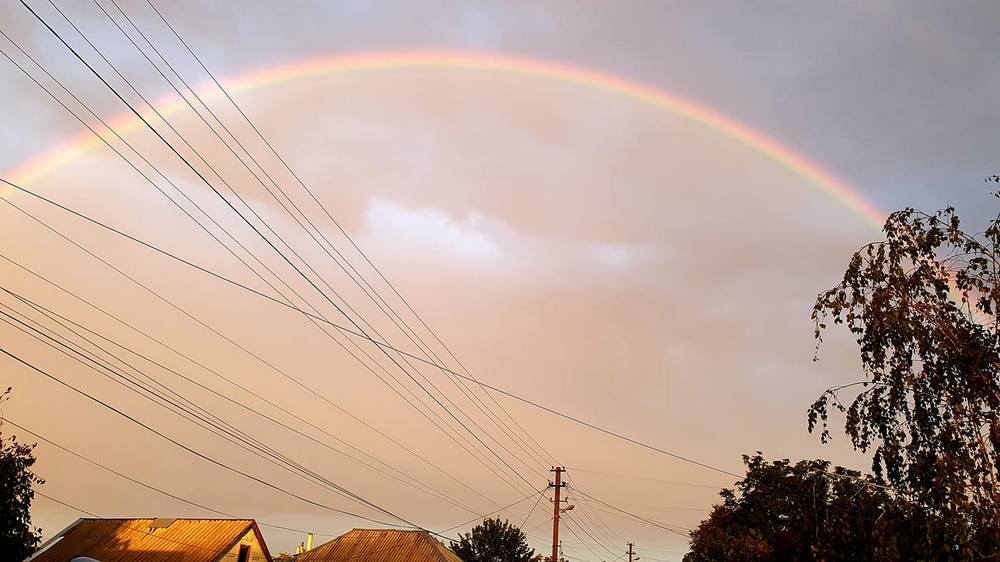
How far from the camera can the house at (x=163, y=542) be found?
155ft

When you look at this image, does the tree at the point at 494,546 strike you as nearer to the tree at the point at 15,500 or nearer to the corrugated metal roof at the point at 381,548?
the corrugated metal roof at the point at 381,548

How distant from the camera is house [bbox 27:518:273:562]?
155 feet

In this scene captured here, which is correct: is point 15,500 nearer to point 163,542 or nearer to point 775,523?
point 163,542

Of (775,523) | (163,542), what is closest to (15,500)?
(163,542)

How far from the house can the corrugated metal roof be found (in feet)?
38.1

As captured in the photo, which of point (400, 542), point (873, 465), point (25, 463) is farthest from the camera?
point (400, 542)

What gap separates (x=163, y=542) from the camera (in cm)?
4953

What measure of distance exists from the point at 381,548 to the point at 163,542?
17477 mm

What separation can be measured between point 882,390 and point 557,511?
1315 inches

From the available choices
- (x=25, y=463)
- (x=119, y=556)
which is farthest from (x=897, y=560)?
(x=119, y=556)

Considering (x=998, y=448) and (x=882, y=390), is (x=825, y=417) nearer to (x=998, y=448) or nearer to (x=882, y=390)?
(x=882, y=390)

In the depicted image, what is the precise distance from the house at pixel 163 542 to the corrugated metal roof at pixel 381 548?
38.1 feet

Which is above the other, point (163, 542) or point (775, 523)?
point (775, 523)

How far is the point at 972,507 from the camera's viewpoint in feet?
37.3
